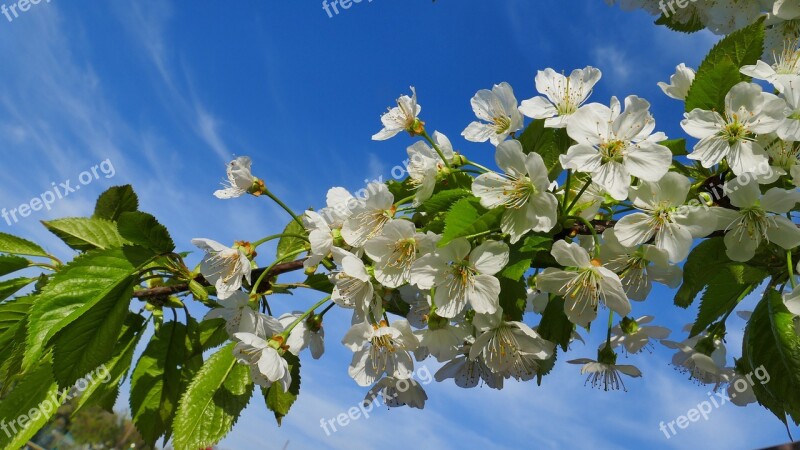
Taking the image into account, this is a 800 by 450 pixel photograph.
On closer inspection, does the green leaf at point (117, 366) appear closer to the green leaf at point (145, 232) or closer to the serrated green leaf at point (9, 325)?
the serrated green leaf at point (9, 325)

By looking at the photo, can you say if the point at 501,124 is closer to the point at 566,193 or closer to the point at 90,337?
the point at 566,193

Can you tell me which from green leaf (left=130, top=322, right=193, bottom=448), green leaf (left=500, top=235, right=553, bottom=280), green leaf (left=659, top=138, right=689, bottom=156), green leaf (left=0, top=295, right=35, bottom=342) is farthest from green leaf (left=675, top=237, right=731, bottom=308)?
green leaf (left=0, top=295, right=35, bottom=342)

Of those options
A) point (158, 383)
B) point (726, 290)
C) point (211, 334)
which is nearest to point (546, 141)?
point (726, 290)

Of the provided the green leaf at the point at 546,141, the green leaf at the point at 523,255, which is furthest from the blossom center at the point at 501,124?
the green leaf at the point at 523,255

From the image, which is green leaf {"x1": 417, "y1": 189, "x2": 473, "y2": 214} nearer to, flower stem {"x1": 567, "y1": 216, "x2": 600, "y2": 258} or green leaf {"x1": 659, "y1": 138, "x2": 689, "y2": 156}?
A: flower stem {"x1": 567, "y1": 216, "x2": 600, "y2": 258}

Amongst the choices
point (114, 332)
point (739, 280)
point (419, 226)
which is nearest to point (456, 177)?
point (419, 226)

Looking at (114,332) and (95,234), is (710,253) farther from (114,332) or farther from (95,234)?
(95,234)
